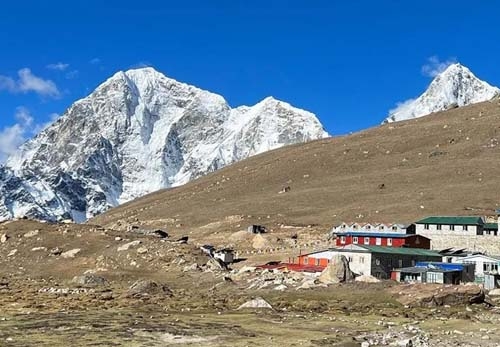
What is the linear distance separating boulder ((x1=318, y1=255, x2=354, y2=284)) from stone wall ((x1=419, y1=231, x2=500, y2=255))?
3558cm

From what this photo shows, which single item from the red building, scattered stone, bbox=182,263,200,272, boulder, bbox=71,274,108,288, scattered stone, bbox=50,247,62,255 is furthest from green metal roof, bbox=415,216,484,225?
scattered stone, bbox=50,247,62,255

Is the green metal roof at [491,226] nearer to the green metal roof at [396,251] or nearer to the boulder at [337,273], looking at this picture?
the green metal roof at [396,251]

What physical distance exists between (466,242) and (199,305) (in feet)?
178

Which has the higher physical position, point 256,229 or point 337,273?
point 256,229

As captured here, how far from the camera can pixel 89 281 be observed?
8138 cm

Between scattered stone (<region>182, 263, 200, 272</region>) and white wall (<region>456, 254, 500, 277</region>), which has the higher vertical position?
white wall (<region>456, 254, 500, 277</region>)

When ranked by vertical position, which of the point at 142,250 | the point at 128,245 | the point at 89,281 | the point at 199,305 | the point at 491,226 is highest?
the point at 491,226

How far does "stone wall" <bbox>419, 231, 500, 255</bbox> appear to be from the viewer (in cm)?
10100

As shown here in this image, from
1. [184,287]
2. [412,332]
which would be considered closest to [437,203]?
[184,287]

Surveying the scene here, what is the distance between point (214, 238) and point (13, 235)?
36056 millimetres

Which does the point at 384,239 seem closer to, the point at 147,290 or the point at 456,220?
the point at 456,220

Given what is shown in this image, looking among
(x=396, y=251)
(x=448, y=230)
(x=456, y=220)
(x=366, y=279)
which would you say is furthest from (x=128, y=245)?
(x=456, y=220)

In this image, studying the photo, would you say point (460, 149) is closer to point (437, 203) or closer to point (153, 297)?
point (437, 203)

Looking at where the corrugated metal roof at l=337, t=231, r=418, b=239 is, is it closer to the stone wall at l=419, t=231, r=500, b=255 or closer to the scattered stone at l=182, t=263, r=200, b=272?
the stone wall at l=419, t=231, r=500, b=255
